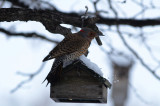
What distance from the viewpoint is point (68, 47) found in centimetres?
457

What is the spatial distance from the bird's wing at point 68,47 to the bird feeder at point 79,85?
188 mm

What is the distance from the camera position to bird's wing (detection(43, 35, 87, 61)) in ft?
14.7

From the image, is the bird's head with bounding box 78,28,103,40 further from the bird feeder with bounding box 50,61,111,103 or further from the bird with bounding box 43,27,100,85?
the bird feeder with bounding box 50,61,111,103

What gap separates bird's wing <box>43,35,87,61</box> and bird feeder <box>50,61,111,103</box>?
0.62 feet

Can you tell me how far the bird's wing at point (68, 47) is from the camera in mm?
4494

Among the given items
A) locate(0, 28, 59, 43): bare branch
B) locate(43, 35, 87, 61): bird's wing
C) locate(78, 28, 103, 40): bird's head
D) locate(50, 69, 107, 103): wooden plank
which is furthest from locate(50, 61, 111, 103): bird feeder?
locate(0, 28, 59, 43): bare branch

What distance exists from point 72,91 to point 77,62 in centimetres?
34

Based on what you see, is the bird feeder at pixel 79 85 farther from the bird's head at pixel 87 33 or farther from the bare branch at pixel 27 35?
the bare branch at pixel 27 35

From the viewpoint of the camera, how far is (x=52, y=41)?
736 cm

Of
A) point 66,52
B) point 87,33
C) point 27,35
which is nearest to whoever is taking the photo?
point 66,52

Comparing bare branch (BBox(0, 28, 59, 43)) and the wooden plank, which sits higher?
the wooden plank

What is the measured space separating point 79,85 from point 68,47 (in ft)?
1.52

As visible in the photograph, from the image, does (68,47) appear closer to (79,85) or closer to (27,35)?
(79,85)

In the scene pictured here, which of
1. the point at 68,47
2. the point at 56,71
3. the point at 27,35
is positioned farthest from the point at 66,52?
the point at 27,35
